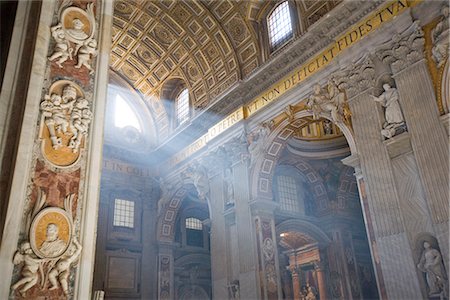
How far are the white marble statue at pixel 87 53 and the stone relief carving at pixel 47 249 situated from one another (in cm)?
165

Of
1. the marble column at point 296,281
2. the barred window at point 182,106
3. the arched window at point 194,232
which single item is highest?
the barred window at point 182,106

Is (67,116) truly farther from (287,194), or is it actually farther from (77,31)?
(287,194)

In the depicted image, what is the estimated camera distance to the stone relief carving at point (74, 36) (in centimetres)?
497

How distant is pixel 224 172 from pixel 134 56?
581 cm

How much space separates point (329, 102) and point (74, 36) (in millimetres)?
7021

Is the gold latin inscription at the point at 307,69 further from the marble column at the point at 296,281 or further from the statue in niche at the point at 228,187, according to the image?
the marble column at the point at 296,281

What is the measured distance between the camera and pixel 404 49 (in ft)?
29.7

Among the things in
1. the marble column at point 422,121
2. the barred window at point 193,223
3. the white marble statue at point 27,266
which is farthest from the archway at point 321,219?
the white marble statue at point 27,266

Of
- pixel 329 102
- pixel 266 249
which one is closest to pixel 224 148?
pixel 266 249

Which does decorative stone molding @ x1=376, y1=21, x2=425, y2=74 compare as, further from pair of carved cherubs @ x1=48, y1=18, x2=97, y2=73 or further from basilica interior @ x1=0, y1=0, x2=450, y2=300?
pair of carved cherubs @ x1=48, y1=18, x2=97, y2=73

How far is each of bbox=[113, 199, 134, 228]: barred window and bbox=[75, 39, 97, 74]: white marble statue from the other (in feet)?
38.6

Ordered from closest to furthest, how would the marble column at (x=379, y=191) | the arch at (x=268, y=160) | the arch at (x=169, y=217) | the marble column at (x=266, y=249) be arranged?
the marble column at (x=379, y=191) → the marble column at (x=266, y=249) → the arch at (x=268, y=160) → the arch at (x=169, y=217)

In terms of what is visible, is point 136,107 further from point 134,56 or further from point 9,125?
point 9,125

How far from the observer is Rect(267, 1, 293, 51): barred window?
12750mm
